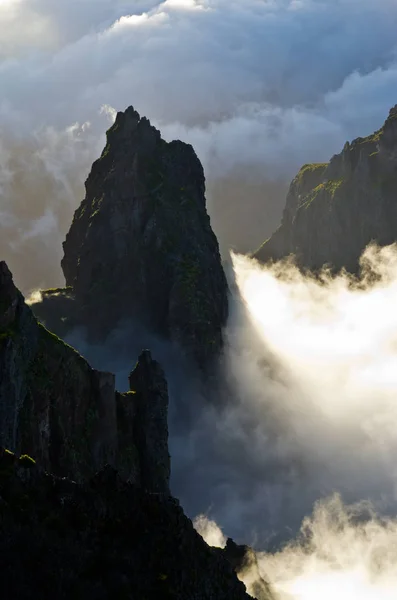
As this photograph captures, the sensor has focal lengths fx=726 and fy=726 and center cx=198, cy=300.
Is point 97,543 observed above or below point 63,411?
below

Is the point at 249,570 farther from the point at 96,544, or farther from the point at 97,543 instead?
the point at 96,544

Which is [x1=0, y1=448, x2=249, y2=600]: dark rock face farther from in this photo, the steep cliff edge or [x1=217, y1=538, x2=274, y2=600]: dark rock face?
[x1=217, y1=538, x2=274, y2=600]: dark rock face

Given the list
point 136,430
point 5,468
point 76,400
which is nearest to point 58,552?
point 5,468

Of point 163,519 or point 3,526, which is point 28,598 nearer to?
point 3,526

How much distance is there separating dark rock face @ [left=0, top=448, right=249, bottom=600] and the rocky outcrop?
124ft

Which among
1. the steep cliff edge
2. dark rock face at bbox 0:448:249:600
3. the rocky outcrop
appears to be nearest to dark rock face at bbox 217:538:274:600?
the rocky outcrop

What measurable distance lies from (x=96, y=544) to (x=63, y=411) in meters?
78.8

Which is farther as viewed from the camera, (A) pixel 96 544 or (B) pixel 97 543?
(B) pixel 97 543

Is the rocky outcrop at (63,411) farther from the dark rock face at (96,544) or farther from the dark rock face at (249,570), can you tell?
the dark rock face at (96,544)

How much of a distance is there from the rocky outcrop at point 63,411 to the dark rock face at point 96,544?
37.7 meters

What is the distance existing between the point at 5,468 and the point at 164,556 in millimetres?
14996

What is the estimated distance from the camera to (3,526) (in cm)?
5256

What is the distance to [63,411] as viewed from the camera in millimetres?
133750

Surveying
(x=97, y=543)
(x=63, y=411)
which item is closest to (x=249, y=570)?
(x=63, y=411)
